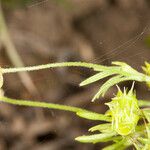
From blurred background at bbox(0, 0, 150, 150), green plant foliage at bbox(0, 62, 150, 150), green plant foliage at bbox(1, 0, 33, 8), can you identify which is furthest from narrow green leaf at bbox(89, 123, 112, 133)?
green plant foliage at bbox(1, 0, 33, 8)

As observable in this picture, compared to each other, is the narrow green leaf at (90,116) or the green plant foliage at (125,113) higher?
the narrow green leaf at (90,116)

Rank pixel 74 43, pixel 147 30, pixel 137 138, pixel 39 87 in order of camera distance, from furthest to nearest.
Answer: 1. pixel 74 43
2. pixel 39 87
3. pixel 147 30
4. pixel 137 138

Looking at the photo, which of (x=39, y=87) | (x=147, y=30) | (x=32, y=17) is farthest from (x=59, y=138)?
(x=147, y=30)

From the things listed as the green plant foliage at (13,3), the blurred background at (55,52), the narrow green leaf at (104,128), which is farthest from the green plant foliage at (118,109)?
the green plant foliage at (13,3)

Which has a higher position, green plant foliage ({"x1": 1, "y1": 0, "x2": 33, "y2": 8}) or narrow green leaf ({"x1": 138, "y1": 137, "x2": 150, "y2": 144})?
green plant foliage ({"x1": 1, "y1": 0, "x2": 33, "y2": 8})

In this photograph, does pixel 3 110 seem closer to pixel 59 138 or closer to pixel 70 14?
pixel 59 138

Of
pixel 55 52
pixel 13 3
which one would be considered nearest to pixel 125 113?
pixel 55 52

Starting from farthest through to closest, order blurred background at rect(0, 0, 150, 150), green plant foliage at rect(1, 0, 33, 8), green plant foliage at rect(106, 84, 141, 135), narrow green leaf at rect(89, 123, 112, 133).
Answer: green plant foliage at rect(1, 0, 33, 8), blurred background at rect(0, 0, 150, 150), narrow green leaf at rect(89, 123, 112, 133), green plant foliage at rect(106, 84, 141, 135)

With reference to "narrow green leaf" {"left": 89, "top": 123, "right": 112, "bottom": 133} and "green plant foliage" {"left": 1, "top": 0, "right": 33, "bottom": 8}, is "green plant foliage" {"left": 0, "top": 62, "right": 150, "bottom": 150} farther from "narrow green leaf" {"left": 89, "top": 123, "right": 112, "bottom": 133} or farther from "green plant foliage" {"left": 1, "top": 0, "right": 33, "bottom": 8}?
"green plant foliage" {"left": 1, "top": 0, "right": 33, "bottom": 8}

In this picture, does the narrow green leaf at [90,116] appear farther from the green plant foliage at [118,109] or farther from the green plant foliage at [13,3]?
the green plant foliage at [13,3]
